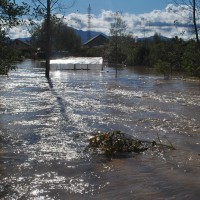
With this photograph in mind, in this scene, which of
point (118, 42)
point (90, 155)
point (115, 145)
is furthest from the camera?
point (118, 42)

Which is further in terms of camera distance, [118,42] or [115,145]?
[118,42]

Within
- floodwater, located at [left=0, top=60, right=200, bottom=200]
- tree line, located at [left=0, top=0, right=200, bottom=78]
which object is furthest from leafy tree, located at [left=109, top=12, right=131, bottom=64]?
floodwater, located at [left=0, top=60, right=200, bottom=200]

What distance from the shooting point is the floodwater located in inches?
240

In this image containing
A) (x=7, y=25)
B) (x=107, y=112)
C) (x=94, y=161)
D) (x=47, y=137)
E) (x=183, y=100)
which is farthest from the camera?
(x=183, y=100)

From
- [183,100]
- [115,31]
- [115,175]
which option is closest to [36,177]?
[115,175]

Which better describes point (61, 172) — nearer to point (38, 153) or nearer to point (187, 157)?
point (38, 153)

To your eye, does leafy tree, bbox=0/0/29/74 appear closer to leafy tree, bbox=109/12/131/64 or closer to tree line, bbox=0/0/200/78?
tree line, bbox=0/0/200/78

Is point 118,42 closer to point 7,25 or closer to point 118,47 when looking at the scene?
point 118,47

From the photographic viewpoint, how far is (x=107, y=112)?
13.5 meters

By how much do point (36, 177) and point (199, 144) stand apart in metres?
3.91

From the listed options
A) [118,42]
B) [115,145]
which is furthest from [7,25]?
[118,42]

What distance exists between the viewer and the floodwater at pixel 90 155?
6.10 metres

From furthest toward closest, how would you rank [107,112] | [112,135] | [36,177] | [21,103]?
[21,103] < [107,112] < [112,135] < [36,177]

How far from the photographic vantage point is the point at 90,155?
7906 millimetres
